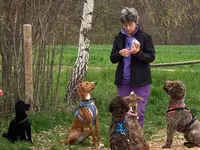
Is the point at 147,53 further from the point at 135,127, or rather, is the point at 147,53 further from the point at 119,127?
the point at 119,127

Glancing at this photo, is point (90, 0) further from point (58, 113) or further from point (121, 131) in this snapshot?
point (121, 131)

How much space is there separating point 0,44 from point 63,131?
1918 mm

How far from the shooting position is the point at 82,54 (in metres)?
11.2

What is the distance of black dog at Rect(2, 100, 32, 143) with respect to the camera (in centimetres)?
775

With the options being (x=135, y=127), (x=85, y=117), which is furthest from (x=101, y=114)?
(x=135, y=127)

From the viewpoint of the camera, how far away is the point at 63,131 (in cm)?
909

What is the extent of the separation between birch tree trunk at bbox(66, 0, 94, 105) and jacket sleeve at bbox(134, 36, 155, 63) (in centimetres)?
386

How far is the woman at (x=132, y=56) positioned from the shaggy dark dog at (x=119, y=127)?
1054 mm

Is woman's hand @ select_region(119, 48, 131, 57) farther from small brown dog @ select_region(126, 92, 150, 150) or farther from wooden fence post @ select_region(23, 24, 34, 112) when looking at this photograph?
wooden fence post @ select_region(23, 24, 34, 112)

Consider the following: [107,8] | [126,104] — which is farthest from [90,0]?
[126,104]

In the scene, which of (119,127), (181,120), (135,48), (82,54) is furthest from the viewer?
(82,54)

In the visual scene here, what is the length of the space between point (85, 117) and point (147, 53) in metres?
1.40

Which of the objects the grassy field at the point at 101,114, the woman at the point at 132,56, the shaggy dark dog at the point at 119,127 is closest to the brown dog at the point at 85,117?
the grassy field at the point at 101,114

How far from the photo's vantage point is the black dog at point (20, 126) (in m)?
7.75
